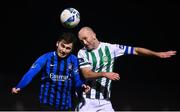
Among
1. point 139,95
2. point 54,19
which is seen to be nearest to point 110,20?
point 54,19

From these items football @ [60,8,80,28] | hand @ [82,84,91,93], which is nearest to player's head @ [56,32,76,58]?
football @ [60,8,80,28]

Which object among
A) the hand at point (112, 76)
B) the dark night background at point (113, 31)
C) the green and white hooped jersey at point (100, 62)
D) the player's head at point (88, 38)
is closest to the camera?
the hand at point (112, 76)

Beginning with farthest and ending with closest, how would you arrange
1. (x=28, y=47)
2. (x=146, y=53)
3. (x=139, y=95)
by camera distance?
1. (x=28, y=47)
2. (x=139, y=95)
3. (x=146, y=53)

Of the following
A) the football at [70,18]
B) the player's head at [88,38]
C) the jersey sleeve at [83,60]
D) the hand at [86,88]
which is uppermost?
the football at [70,18]

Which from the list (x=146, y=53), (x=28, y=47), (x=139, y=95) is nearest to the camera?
(x=146, y=53)

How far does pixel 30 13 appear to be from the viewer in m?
13.8

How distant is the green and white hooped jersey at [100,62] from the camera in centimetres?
696

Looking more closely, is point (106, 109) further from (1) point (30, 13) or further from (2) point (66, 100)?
(1) point (30, 13)

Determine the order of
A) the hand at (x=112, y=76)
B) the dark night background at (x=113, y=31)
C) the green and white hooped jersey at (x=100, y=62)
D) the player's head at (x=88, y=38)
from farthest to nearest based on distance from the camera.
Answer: the dark night background at (x=113, y=31), the green and white hooped jersey at (x=100, y=62), the player's head at (x=88, y=38), the hand at (x=112, y=76)

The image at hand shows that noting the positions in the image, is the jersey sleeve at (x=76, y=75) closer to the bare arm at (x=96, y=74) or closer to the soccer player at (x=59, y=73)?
the soccer player at (x=59, y=73)

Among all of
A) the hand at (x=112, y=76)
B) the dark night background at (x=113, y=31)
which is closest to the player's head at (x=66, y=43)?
the hand at (x=112, y=76)

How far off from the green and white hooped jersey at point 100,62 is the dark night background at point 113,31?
4.94 metres

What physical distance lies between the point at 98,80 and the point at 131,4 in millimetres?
7301

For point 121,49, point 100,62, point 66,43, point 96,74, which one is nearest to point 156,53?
point 121,49
